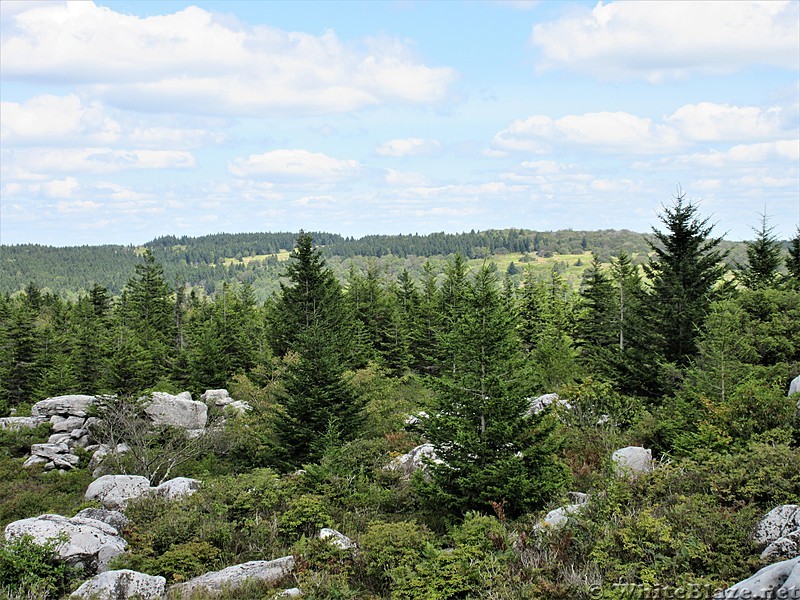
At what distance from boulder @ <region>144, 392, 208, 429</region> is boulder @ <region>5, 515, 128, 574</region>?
15.5 meters

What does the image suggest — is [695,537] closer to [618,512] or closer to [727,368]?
[618,512]

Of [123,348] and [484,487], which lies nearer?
[484,487]

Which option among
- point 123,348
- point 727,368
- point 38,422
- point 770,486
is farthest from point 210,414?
point 770,486

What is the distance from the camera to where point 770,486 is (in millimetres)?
9992

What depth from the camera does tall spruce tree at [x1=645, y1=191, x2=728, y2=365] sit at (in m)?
20.5

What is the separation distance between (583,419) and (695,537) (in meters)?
9.52

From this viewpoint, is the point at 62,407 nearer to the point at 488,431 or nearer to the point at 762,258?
the point at 488,431

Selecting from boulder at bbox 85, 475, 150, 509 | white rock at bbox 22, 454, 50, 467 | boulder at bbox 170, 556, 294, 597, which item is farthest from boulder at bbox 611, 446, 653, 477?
white rock at bbox 22, 454, 50, 467

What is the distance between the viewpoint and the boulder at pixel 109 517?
13470mm

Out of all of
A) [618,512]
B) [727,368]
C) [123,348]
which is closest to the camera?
[618,512]

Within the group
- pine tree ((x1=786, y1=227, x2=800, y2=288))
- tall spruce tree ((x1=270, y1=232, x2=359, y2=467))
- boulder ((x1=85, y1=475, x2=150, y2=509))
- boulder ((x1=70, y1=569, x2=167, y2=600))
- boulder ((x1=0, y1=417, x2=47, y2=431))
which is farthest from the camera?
pine tree ((x1=786, y1=227, x2=800, y2=288))

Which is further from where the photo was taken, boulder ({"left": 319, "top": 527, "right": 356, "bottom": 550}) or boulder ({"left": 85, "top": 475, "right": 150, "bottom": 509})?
boulder ({"left": 85, "top": 475, "right": 150, "bottom": 509})

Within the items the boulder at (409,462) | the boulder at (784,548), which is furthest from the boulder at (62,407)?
the boulder at (784,548)

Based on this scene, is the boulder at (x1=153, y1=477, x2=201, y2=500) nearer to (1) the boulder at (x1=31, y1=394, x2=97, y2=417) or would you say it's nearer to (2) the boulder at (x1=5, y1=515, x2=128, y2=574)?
(2) the boulder at (x1=5, y1=515, x2=128, y2=574)
